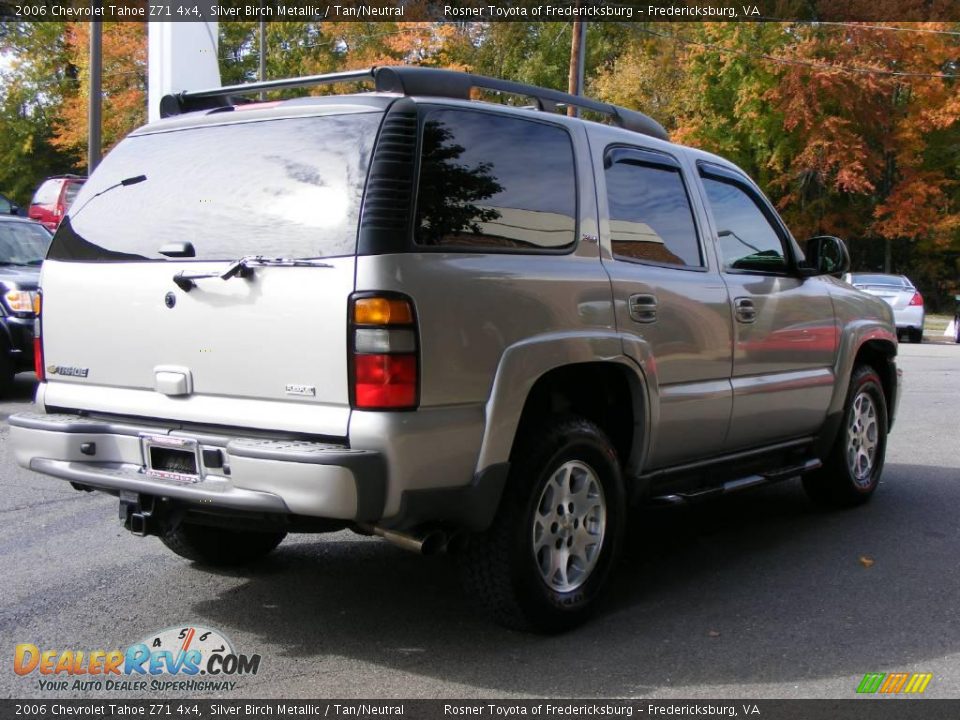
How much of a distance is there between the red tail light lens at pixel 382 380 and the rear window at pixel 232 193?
0.39 m

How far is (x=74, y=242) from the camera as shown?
4.46m

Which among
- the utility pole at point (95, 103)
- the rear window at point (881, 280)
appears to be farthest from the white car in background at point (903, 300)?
the utility pole at point (95, 103)

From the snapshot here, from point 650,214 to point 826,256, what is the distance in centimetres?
161

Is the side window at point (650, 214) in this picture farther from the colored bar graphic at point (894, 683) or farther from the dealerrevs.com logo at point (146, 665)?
the dealerrevs.com logo at point (146, 665)

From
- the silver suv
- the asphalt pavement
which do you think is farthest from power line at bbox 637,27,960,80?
the silver suv

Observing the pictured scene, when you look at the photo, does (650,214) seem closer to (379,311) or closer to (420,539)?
(379,311)

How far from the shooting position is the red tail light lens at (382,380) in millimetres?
3619

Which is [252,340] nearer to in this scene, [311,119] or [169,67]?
[311,119]

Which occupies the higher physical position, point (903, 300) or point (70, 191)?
point (70, 191)

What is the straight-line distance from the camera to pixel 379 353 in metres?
3.62

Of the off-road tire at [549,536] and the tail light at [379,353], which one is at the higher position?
the tail light at [379,353]

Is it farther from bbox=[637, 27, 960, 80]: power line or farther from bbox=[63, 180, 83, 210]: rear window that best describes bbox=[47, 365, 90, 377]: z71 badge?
bbox=[637, 27, 960, 80]: power line

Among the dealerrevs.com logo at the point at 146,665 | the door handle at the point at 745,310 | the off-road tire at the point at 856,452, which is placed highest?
the door handle at the point at 745,310

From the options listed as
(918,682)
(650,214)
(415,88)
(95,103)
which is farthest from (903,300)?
(415,88)
